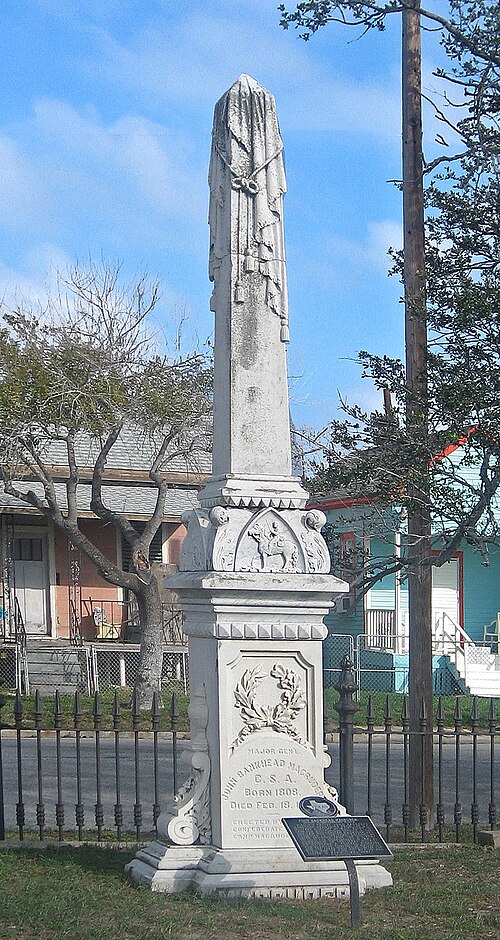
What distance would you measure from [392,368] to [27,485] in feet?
57.5

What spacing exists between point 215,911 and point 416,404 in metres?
5.86

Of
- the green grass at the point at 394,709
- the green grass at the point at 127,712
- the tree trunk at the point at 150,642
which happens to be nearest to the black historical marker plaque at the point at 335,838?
the green grass at the point at 127,712

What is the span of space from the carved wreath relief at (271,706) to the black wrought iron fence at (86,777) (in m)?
1.70

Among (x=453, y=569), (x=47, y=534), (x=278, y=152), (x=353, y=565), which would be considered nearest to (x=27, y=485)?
(x=47, y=534)

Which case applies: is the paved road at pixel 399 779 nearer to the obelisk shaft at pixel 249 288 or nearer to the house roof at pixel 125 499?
the obelisk shaft at pixel 249 288

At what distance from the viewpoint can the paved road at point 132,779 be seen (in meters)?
12.9

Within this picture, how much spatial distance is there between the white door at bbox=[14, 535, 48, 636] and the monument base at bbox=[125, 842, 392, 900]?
70.5ft

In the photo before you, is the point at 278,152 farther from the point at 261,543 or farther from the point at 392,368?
the point at 392,368

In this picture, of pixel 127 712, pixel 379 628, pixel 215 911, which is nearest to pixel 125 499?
pixel 379 628

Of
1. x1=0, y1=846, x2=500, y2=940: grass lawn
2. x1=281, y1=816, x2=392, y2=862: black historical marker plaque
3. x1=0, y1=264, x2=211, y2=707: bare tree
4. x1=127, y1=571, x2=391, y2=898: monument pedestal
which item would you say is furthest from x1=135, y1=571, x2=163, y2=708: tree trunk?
x1=281, y1=816, x2=392, y2=862: black historical marker plaque

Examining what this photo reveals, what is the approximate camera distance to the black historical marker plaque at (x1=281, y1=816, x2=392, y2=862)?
6.70 m

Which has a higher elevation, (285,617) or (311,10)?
(311,10)

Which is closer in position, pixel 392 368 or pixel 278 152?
pixel 278 152

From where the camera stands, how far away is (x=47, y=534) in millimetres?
29016
